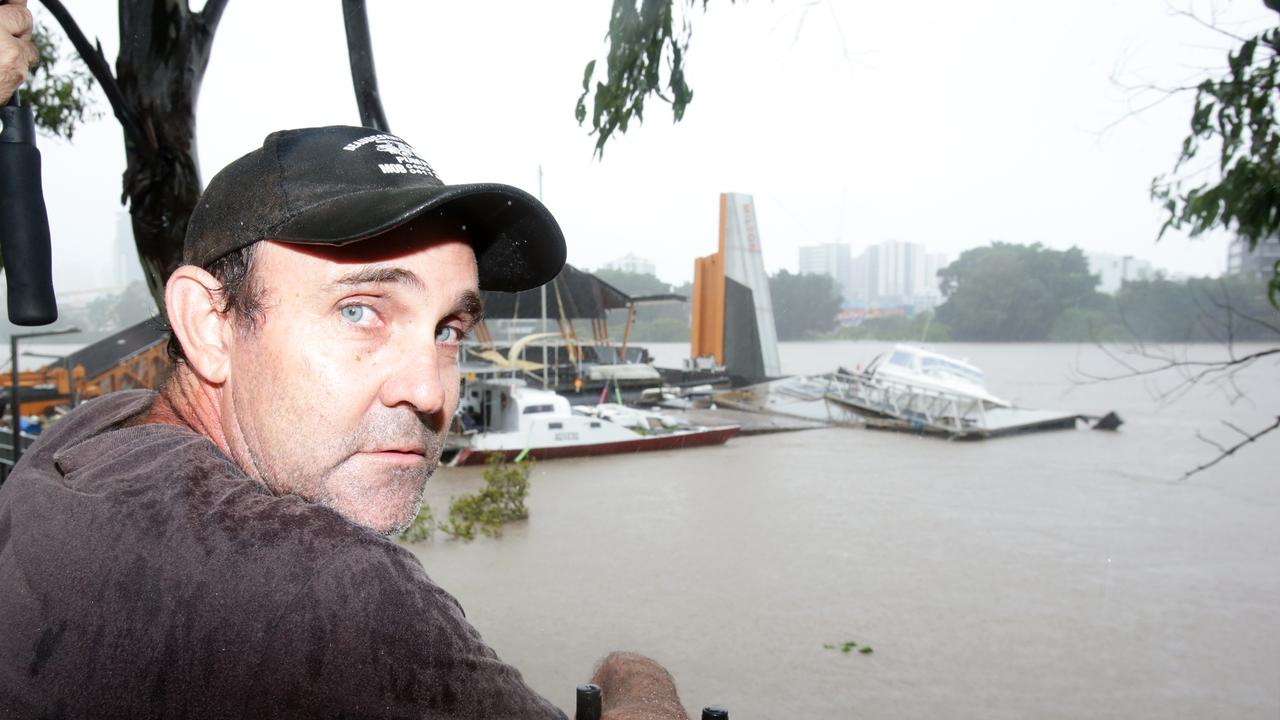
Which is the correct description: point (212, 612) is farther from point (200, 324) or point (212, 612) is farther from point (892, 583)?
point (892, 583)

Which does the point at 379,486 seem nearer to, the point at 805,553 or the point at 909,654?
the point at 909,654

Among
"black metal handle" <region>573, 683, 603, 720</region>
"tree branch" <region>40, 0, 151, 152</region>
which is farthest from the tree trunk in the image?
"black metal handle" <region>573, 683, 603, 720</region>

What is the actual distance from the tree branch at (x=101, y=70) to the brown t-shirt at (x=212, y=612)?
1.71m

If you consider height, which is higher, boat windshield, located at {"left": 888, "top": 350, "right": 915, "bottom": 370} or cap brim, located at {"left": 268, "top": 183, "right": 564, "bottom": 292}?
cap brim, located at {"left": 268, "top": 183, "right": 564, "bottom": 292}

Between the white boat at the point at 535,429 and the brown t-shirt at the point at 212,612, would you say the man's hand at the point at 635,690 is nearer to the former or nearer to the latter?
the brown t-shirt at the point at 212,612

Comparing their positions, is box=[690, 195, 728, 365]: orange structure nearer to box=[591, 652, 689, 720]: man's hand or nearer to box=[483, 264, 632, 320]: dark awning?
box=[483, 264, 632, 320]: dark awning

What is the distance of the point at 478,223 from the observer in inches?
44.5

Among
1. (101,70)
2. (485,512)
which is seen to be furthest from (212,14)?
(485,512)

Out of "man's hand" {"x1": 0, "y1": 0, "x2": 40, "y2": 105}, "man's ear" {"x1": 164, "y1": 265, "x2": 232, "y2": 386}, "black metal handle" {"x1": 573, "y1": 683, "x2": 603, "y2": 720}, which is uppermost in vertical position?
"man's hand" {"x1": 0, "y1": 0, "x2": 40, "y2": 105}

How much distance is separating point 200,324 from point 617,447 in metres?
14.3

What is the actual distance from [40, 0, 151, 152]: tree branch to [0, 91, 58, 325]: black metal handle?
3.47 feet

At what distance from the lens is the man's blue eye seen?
978 mm

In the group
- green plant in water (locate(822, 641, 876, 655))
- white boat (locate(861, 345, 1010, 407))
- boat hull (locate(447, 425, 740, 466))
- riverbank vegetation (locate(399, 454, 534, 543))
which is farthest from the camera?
white boat (locate(861, 345, 1010, 407))

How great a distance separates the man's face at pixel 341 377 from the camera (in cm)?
96
